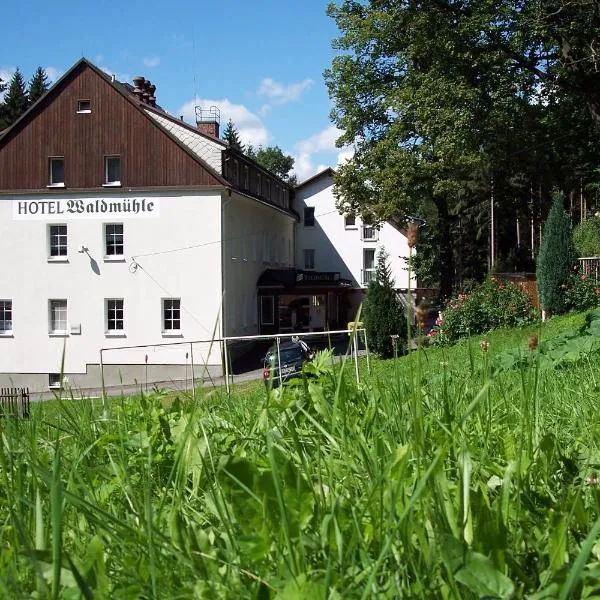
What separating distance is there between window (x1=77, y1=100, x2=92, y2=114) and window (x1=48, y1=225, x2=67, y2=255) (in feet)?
17.3

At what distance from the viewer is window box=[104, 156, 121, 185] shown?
3750 centimetres

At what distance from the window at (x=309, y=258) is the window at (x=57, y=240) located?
23.8 metres

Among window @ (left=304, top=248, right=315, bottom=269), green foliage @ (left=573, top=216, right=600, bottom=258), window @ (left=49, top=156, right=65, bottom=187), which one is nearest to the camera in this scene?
green foliage @ (left=573, top=216, right=600, bottom=258)

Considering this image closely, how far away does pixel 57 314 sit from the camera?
38281 millimetres

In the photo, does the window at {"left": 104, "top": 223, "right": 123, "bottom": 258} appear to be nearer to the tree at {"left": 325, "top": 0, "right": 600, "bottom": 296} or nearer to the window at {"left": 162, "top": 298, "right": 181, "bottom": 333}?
the window at {"left": 162, "top": 298, "right": 181, "bottom": 333}

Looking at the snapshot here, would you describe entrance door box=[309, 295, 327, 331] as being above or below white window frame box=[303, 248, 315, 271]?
below

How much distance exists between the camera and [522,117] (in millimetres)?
27875

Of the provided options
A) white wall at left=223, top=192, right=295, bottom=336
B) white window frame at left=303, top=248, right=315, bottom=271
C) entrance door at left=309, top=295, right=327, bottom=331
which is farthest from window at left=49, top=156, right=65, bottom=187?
white window frame at left=303, top=248, right=315, bottom=271

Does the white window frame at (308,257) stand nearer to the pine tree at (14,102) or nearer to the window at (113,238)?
the window at (113,238)

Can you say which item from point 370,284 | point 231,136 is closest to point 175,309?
point 370,284

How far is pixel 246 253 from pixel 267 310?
4.99 meters

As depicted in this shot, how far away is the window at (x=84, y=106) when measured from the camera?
37069 mm

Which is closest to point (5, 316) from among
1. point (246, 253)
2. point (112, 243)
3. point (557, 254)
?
point (112, 243)

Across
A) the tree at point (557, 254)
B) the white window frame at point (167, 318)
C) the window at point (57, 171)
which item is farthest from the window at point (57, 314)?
the tree at point (557, 254)
